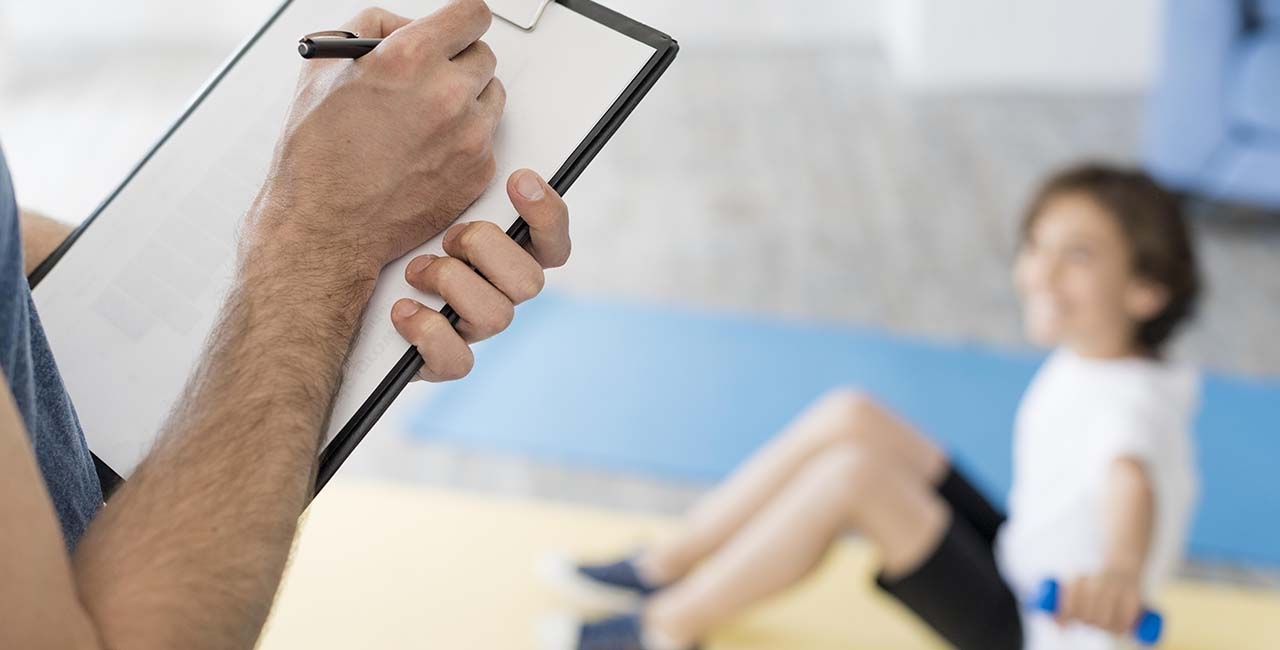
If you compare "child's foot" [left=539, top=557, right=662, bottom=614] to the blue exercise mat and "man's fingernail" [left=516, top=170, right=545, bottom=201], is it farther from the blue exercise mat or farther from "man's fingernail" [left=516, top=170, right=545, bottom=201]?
"man's fingernail" [left=516, top=170, right=545, bottom=201]

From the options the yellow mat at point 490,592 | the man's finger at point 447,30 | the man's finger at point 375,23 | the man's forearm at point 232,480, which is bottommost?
the yellow mat at point 490,592

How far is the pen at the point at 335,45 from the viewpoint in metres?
0.64

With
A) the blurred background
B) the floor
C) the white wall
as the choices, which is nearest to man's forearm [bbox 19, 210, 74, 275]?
the blurred background

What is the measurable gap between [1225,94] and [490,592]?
226 cm

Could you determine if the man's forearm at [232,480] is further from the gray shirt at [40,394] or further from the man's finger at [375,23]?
the man's finger at [375,23]

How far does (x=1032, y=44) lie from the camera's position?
4.00 m

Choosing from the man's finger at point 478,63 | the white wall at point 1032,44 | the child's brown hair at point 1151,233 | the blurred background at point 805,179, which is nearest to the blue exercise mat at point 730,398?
the blurred background at point 805,179

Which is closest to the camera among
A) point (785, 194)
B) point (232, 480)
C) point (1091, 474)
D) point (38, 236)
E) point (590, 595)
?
point (232, 480)

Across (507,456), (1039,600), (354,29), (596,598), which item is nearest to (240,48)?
(354,29)

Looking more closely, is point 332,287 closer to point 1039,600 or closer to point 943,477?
point 1039,600

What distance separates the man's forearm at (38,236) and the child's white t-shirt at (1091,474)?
121 cm

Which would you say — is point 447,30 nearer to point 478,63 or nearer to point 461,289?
point 478,63

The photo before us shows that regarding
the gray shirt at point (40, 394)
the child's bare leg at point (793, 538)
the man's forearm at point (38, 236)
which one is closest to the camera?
the gray shirt at point (40, 394)

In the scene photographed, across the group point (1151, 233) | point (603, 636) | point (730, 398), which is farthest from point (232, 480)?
point (730, 398)
